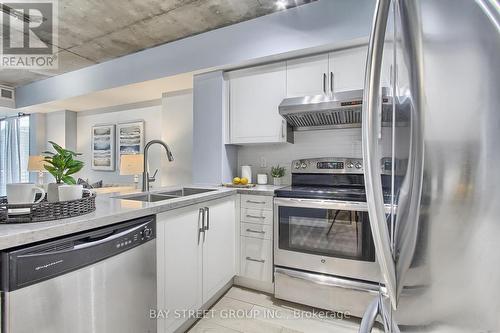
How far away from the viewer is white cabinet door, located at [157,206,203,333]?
1305mm

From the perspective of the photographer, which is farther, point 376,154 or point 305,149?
point 305,149

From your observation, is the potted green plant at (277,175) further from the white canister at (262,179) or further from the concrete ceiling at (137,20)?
the concrete ceiling at (137,20)

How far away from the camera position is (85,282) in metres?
0.91

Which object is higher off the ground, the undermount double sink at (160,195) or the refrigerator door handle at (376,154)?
the refrigerator door handle at (376,154)

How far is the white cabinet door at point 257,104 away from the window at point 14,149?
527cm

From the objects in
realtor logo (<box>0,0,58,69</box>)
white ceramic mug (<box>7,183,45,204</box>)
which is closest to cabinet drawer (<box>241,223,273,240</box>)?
white ceramic mug (<box>7,183,45,204</box>)

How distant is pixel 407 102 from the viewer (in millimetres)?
434

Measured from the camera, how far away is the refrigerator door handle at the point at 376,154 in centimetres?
45

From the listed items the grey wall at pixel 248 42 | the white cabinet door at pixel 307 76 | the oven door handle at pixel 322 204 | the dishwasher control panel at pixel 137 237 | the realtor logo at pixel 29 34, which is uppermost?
the realtor logo at pixel 29 34

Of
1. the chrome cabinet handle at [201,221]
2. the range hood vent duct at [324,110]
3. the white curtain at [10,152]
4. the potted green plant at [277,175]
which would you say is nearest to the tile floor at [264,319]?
the chrome cabinet handle at [201,221]

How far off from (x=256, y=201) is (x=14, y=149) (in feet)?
20.6

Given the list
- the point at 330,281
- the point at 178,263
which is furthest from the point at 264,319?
the point at 178,263

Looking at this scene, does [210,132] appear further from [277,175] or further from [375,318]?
[375,318]

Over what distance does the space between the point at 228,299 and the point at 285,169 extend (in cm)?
139
